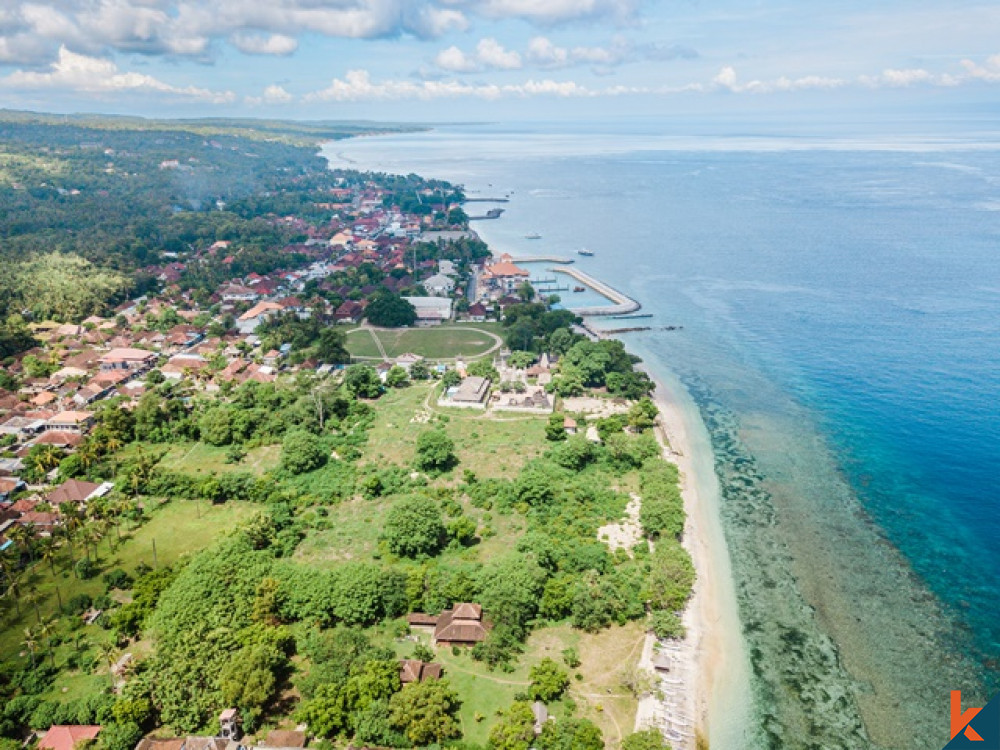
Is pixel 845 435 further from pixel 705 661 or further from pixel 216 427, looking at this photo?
pixel 216 427

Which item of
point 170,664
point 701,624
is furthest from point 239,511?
point 701,624

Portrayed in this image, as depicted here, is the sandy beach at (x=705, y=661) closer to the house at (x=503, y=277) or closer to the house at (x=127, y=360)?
the house at (x=503, y=277)

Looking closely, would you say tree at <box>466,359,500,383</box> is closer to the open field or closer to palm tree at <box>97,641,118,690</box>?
the open field

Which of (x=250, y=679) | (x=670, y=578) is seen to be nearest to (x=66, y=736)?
(x=250, y=679)

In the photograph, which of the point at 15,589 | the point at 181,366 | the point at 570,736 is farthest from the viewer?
the point at 181,366

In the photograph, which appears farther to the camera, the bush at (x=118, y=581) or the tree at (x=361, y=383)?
the tree at (x=361, y=383)

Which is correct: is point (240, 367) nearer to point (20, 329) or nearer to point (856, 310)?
point (20, 329)

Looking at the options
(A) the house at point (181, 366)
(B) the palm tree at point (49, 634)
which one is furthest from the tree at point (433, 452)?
(A) the house at point (181, 366)
